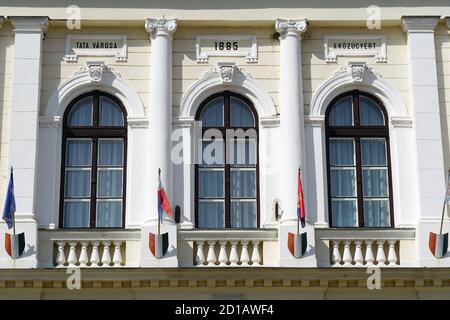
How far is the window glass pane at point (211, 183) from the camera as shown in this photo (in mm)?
21938

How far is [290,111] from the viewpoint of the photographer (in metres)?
21.9

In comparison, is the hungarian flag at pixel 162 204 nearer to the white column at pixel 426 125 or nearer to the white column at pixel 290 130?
the white column at pixel 290 130

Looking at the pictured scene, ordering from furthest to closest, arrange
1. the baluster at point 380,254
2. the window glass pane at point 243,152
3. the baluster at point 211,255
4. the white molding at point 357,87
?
1. the white molding at point 357,87
2. the window glass pane at point 243,152
3. the baluster at point 380,254
4. the baluster at point 211,255

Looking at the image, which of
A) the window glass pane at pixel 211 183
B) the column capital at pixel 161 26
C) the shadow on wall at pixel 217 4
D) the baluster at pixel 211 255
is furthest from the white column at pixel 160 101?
the baluster at pixel 211 255

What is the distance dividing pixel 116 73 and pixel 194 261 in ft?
12.9

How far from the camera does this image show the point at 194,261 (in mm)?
21062

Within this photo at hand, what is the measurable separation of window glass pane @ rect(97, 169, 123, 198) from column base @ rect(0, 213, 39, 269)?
4.74ft

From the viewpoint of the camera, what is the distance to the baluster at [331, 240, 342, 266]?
69.2 feet

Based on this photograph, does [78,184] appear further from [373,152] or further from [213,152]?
[373,152]

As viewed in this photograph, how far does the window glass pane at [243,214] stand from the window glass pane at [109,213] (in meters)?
2.06
